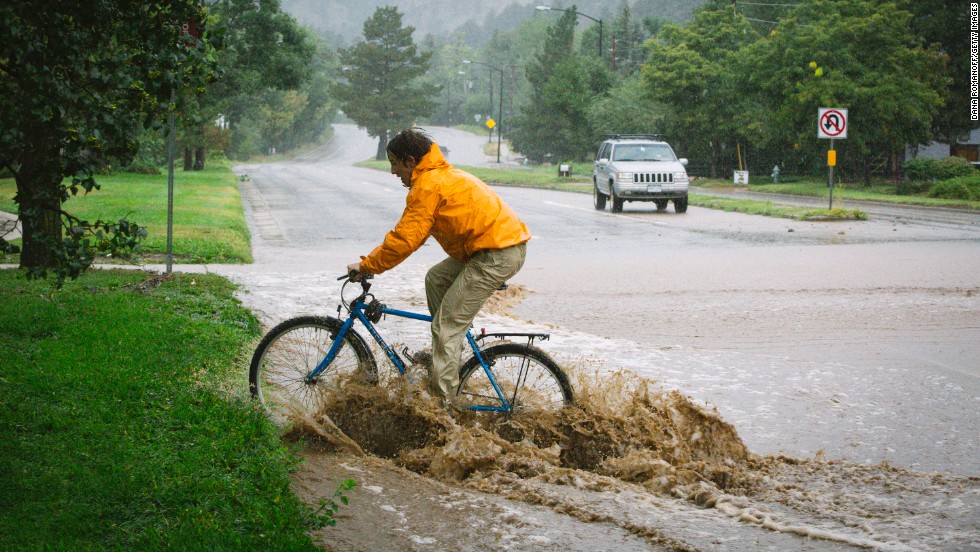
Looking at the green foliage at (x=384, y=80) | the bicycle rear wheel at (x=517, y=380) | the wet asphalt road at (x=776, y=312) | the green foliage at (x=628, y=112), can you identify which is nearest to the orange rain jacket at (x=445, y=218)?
the bicycle rear wheel at (x=517, y=380)

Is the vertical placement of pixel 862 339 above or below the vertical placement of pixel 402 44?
below

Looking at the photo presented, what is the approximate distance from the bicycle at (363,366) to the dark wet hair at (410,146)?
765 mm

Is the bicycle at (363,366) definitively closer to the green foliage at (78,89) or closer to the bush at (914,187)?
the green foliage at (78,89)

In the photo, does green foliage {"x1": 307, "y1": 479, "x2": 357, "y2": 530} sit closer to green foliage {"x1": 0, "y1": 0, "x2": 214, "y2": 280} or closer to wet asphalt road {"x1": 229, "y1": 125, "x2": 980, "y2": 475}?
green foliage {"x1": 0, "y1": 0, "x2": 214, "y2": 280}

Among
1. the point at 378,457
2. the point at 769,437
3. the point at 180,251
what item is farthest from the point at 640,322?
the point at 180,251

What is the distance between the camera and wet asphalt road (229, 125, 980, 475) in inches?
281

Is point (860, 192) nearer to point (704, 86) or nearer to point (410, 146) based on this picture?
point (704, 86)

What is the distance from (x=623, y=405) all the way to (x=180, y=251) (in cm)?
1036

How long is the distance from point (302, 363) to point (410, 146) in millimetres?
1559

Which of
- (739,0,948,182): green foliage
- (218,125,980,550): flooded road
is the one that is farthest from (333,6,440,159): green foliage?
(218,125,980,550): flooded road

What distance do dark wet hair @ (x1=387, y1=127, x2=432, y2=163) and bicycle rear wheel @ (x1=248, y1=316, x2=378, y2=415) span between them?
113cm

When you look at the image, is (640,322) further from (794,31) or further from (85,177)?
(794,31)

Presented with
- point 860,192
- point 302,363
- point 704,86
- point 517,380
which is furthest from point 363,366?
point 704,86

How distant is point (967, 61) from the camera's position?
42125mm
